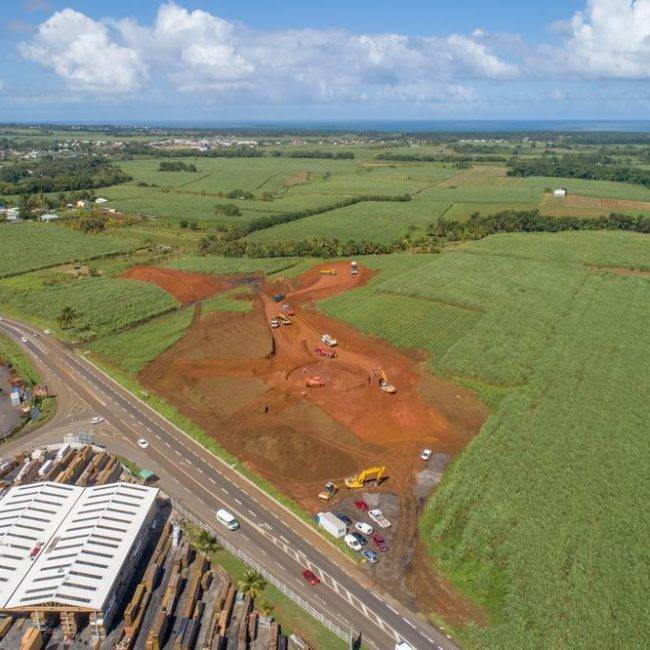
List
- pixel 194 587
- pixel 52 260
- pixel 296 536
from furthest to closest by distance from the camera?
1. pixel 52 260
2. pixel 296 536
3. pixel 194 587

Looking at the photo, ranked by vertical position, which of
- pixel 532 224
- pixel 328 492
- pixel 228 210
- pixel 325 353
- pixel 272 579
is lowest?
pixel 272 579

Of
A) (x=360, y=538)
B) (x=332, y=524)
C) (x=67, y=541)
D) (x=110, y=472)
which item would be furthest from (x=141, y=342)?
(x=360, y=538)

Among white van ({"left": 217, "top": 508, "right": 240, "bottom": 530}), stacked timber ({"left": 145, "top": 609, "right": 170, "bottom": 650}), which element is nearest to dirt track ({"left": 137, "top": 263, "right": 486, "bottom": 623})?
white van ({"left": 217, "top": 508, "right": 240, "bottom": 530})

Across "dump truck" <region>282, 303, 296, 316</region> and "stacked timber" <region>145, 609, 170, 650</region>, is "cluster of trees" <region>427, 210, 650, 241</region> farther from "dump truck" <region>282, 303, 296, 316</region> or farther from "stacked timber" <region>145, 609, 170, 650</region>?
"stacked timber" <region>145, 609, 170, 650</region>

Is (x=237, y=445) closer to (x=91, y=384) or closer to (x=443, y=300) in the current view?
(x=91, y=384)

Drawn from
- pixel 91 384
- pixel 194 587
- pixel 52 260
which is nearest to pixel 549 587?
pixel 194 587

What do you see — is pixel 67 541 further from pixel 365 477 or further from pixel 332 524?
pixel 365 477

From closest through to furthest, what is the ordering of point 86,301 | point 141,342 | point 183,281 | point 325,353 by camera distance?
point 325,353 < point 141,342 < point 86,301 < point 183,281
